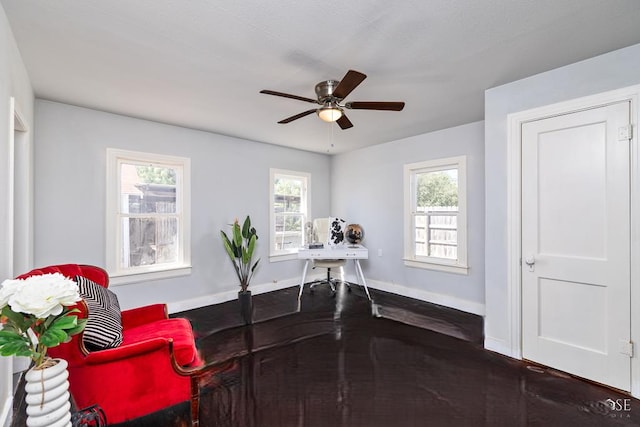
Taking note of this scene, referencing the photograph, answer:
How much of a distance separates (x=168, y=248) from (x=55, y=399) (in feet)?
9.11

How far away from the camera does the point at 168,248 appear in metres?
3.82

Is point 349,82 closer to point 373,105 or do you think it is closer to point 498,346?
point 373,105

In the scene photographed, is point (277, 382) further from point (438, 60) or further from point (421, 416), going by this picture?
point (438, 60)

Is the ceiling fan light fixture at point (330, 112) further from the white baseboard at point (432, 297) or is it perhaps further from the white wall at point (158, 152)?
the white baseboard at point (432, 297)

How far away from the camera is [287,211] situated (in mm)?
5129

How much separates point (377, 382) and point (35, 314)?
2104 millimetres

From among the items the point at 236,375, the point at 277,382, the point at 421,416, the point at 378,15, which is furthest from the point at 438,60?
Result: the point at 236,375

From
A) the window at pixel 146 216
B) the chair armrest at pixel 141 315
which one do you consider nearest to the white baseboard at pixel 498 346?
the chair armrest at pixel 141 315

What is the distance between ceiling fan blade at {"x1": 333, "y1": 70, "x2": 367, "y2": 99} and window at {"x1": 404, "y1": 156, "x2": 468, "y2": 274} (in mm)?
2495

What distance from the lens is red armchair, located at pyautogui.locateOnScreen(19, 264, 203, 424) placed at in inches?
60.7

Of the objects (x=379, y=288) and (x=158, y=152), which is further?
(x=379, y=288)

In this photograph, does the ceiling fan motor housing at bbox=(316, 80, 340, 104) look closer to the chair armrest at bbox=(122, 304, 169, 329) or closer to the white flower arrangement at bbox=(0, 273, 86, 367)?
the white flower arrangement at bbox=(0, 273, 86, 367)

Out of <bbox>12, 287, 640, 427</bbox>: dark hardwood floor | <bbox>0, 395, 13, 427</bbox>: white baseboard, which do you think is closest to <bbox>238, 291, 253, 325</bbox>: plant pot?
<bbox>12, 287, 640, 427</bbox>: dark hardwood floor

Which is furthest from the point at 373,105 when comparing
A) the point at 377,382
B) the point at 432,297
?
the point at 432,297
